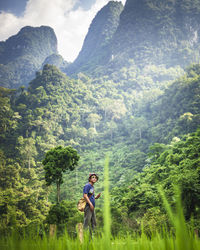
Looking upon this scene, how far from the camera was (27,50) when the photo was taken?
9206cm

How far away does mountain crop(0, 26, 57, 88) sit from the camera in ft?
265

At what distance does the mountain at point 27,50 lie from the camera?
8062cm

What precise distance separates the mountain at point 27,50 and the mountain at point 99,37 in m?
19.7

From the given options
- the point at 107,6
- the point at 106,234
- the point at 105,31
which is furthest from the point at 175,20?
the point at 106,234

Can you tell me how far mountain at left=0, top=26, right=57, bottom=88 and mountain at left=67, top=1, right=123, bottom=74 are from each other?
19.7 metres

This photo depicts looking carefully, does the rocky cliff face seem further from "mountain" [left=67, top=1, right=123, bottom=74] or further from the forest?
"mountain" [left=67, top=1, right=123, bottom=74]

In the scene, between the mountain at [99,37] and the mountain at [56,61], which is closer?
the mountain at [99,37]

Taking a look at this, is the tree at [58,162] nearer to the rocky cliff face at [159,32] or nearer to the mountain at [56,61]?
the rocky cliff face at [159,32]

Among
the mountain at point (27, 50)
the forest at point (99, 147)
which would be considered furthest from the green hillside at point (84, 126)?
the mountain at point (27, 50)

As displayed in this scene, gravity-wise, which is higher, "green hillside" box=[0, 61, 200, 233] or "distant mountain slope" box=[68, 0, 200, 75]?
"distant mountain slope" box=[68, 0, 200, 75]

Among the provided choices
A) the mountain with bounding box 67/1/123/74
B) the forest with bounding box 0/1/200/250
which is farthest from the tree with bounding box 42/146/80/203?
the mountain with bounding box 67/1/123/74

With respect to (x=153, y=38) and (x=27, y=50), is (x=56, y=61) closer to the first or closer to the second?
(x=27, y=50)

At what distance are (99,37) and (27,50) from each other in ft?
119

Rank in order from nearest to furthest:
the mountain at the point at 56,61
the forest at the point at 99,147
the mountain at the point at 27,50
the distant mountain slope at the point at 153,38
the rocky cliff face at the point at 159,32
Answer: the forest at the point at 99,147 → the distant mountain slope at the point at 153,38 → the rocky cliff face at the point at 159,32 → the mountain at the point at 56,61 → the mountain at the point at 27,50
